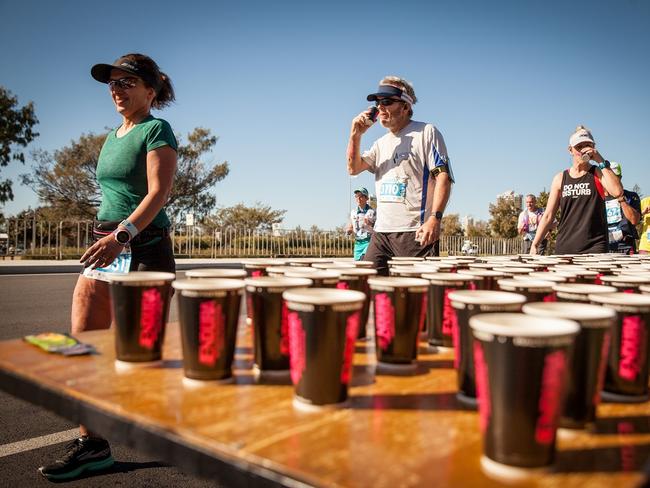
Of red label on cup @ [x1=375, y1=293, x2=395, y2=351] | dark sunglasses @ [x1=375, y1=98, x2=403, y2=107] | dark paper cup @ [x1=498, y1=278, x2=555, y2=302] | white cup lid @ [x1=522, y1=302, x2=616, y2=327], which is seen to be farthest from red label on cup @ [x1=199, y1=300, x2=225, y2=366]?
dark sunglasses @ [x1=375, y1=98, x2=403, y2=107]

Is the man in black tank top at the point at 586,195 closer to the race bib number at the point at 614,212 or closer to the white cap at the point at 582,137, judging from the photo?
the white cap at the point at 582,137

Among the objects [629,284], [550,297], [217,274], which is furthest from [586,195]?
[217,274]

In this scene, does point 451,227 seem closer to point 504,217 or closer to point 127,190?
point 504,217

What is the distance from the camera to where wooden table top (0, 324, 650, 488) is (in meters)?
0.81

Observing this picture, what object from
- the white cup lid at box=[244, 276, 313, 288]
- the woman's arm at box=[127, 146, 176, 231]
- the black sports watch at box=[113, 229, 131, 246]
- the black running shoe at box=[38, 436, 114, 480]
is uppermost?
the woman's arm at box=[127, 146, 176, 231]

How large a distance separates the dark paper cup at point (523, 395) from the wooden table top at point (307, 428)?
0.13 ft

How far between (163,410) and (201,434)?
0.54 feet

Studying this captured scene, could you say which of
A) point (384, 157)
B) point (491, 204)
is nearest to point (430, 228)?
point (384, 157)

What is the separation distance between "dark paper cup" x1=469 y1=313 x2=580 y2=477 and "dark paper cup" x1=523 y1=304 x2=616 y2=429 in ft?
0.50

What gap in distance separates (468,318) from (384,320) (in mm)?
292

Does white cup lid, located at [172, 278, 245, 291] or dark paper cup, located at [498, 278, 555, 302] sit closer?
white cup lid, located at [172, 278, 245, 291]

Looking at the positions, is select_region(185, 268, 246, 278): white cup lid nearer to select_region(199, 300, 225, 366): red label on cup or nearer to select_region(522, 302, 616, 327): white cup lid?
select_region(199, 300, 225, 366): red label on cup

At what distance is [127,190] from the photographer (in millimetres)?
2740

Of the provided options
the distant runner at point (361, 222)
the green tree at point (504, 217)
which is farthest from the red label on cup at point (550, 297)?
the green tree at point (504, 217)
